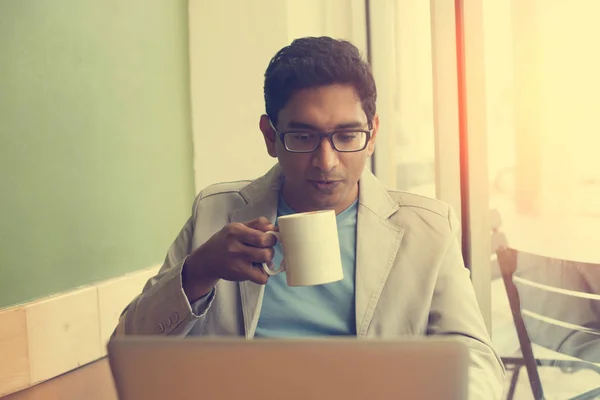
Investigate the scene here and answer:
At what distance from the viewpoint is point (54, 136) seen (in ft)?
4.33

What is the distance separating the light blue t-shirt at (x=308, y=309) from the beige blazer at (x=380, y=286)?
3cm

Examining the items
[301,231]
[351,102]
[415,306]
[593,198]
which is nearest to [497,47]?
[593,198]

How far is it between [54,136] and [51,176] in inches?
3.5

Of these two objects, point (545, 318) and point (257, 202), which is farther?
point (545, 318)

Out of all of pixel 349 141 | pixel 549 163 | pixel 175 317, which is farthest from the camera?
pixel 549 163

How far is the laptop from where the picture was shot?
561 millimetres

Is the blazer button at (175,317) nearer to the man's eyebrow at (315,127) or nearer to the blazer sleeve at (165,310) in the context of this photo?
the blazer sleeve at (165,310)

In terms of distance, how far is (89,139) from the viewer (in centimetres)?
143

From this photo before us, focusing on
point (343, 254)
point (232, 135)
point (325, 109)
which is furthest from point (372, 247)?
point (232, 135)

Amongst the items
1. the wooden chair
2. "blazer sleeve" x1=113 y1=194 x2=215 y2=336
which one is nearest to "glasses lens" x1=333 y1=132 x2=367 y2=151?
"blazer sleeve" x1=113 y1=194 x2=215 y2=336

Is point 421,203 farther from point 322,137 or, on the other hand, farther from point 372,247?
point 322,137

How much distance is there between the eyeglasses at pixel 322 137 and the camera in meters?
1.21

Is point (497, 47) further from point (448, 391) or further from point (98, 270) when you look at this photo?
point (448, 391)

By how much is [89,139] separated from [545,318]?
50.2 inches
